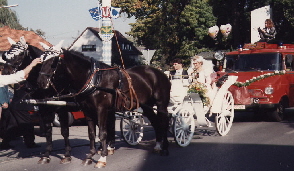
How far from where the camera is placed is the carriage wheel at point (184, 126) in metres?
8.88

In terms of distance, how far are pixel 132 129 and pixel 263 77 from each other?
5.48 m

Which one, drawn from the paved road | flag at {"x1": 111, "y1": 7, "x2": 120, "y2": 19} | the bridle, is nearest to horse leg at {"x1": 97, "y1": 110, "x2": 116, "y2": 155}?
the paved road

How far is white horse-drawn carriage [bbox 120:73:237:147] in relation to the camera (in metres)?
9.06

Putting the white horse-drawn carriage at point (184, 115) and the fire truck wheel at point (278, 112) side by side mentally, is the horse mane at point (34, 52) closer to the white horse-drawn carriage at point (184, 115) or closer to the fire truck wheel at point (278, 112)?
the white horse-drawn carriage at point (184, 115)

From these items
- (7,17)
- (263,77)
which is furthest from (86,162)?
(7,17)

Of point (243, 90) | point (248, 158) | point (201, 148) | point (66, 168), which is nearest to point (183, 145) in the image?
point (201, 148)

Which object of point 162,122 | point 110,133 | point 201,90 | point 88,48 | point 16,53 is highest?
point 88,48

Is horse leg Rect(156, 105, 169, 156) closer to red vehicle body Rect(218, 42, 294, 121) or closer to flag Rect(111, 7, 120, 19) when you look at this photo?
red vehicle body Rect(218, 42, 294, 121)

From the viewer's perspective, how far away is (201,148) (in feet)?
29.0

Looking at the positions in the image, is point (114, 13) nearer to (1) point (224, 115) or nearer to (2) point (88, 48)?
(1) point (224, 115)

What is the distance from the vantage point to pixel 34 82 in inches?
297

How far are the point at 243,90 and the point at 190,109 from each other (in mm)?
3141

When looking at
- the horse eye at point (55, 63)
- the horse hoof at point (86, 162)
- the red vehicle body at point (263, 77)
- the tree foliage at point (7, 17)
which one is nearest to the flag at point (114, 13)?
the red vehicle body at point (263, 77)

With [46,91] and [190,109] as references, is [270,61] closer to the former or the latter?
[190,109]
